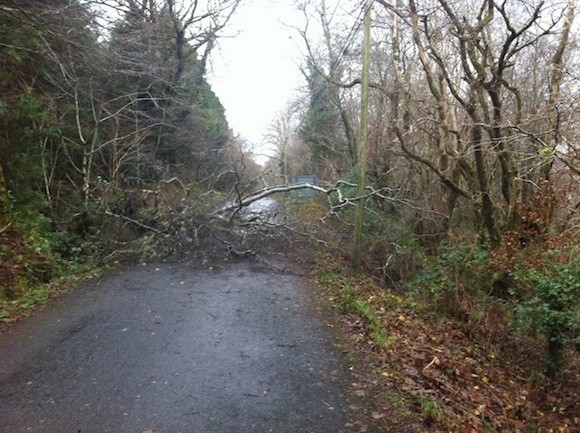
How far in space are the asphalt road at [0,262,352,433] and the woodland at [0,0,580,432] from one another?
0.77 metres

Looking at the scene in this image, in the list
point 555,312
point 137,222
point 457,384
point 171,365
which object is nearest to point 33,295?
point 171,365

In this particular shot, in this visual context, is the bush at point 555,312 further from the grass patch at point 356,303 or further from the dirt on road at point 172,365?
the dirt on road at point 172,365

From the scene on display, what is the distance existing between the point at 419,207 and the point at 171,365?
27.4 feet

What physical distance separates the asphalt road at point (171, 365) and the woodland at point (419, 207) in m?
0.77

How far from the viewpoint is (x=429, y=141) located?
529 inches

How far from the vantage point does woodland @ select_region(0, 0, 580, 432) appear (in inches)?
243

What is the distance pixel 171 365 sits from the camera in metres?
5.50

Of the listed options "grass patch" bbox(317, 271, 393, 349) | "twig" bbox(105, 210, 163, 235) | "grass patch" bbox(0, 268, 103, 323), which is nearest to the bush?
"grass patch" bbox(317, 271, 393, 349)

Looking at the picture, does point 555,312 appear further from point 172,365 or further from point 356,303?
point 172,365

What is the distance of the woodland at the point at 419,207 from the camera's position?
616 cm

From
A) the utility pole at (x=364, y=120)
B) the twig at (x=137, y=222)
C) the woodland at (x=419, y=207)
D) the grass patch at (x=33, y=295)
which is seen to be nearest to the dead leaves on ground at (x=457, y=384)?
the woodland at (x=419, y=207)

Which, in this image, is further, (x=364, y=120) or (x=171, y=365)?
(x=364, y=120)

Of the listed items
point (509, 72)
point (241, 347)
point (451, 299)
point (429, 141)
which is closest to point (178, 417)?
point (241, 347)

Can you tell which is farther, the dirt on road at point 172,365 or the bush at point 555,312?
the bush at point 555,312
